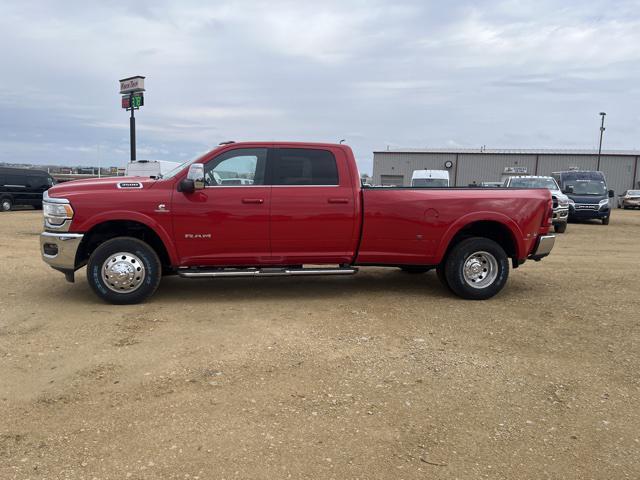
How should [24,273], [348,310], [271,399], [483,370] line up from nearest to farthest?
[271,399], [483,370], [348,310], [24,273]

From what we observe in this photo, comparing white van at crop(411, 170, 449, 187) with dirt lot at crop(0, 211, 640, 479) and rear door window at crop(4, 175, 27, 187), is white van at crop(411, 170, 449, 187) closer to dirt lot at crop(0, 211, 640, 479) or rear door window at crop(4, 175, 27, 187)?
dirt lot at crop(0, 211, 640, 479)

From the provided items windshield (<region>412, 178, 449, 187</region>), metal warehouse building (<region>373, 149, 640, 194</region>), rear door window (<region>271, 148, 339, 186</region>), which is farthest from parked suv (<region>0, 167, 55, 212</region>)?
metal warehouse building (<region>373, 149, 640, 194</region>)

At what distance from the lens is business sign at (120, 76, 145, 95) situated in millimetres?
26266

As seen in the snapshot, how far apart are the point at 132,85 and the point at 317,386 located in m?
26.4

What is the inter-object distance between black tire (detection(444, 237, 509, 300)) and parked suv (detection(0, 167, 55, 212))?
22.2 m

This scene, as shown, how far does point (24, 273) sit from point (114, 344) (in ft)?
13.8

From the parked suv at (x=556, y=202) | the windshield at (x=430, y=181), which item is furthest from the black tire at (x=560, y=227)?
the windshield at (x=430, y=181)

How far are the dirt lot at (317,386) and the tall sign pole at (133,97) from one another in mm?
21653

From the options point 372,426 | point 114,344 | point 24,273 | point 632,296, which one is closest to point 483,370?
point 372,426

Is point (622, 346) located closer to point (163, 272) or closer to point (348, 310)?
point (348, 310)

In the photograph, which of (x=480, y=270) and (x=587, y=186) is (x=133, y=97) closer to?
(x=587, y=186)

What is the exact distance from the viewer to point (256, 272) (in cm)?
603

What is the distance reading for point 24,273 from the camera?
25.7 feet

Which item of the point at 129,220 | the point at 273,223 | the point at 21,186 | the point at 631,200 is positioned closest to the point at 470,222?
the point at 273,223
